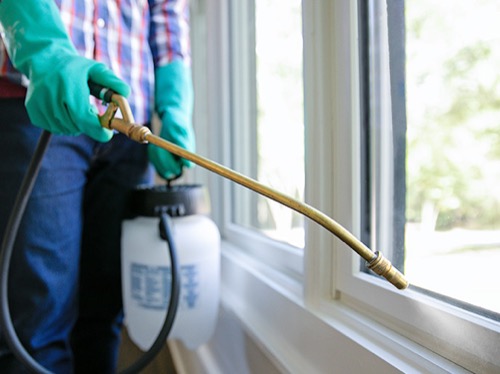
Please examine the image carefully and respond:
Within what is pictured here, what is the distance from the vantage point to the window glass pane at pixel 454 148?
47 centimetres

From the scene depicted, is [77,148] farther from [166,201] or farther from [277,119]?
[277,119]

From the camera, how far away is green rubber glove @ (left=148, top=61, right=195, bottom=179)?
2.49ft

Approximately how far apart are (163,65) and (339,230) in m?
0.64

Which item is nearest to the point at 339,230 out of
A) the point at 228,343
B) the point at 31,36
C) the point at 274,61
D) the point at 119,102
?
the point at 119,102

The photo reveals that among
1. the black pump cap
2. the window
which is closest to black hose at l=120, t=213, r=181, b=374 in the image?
the black pump cap

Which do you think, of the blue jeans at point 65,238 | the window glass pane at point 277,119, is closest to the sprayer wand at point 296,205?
the blue jeans at point 65,238

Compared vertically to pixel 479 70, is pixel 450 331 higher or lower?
lower

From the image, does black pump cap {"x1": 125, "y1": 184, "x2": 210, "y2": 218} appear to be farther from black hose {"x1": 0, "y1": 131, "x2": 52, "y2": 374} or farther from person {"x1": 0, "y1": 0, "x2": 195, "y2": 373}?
black hose {"x1": 0, "y1": 131, "x2": 52, "y2": 374}

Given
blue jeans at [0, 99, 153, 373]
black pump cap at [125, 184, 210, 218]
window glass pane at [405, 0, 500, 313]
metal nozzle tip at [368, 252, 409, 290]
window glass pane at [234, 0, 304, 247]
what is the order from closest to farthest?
metal nozzle tip at [368, 252, 409, 290] → window glass pane at [405, 0, 500, 313] → blue jeans at [0, 99, 153, 373] → black pump cap at [125, 184, 210, 218] → window glass pane at [234, 0, 304, 247]

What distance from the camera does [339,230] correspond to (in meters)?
0.31

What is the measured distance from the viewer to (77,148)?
664mm

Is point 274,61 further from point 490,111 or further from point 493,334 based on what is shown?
point 493,334

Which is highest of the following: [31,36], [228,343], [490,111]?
[31,36]

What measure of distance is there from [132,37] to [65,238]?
0.40m
